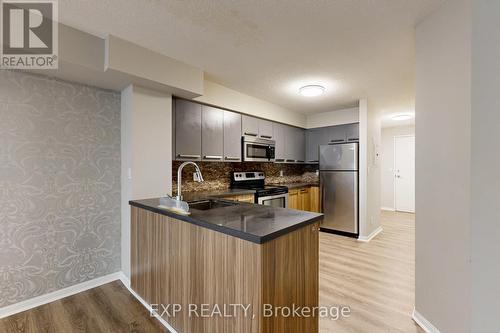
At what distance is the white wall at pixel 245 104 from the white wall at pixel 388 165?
11.4 ft

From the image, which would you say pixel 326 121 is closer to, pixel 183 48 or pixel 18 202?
pixel 183 48

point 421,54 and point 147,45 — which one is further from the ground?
point 147,45

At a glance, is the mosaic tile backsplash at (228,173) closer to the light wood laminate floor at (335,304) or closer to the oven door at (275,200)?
the oven door at (275,200)

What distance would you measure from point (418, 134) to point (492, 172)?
140cm

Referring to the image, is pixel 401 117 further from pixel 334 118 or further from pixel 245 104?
pixel 245 104

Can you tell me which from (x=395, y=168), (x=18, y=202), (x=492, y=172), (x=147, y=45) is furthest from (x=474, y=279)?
(x=395, y=168)

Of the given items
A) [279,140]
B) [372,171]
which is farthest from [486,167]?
[372,171]

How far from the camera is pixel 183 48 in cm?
218

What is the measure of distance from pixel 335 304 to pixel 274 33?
251 cm

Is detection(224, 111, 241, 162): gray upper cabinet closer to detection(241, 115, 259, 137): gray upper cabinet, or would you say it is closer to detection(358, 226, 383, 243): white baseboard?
detection(241, 115, 259, 137): gray upper cabinet

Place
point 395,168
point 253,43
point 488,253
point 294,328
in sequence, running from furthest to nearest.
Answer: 1. point 395,168
2. point 253,43
3. point 294,328
4. point 488,253

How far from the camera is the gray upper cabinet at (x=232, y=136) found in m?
3.32

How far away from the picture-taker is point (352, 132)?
424 centimetres

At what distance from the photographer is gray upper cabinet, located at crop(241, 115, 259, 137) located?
11.8 ft
